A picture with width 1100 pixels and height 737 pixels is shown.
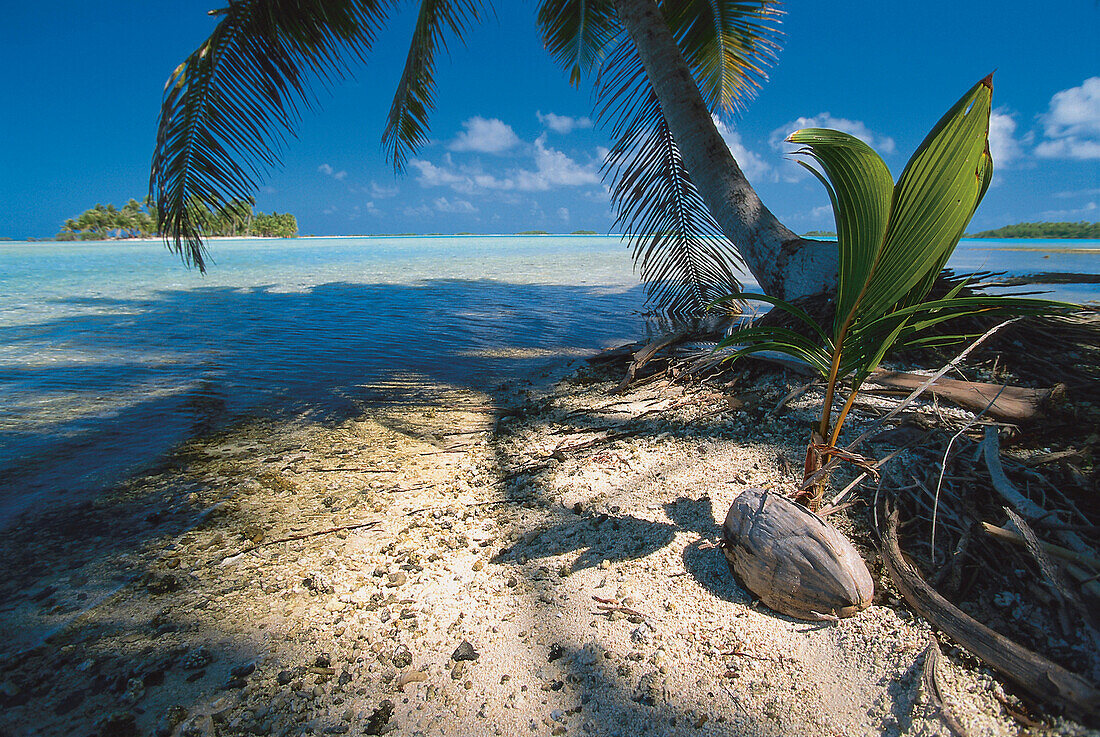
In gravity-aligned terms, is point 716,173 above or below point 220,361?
above

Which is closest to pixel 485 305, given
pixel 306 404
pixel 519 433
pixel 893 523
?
pixel 306 404

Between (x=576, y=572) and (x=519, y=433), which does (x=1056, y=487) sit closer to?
(x=576, y=572)

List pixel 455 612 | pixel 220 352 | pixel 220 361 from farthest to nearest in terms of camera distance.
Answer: pixel 220 352, pixel 220 361, pixel 455 612

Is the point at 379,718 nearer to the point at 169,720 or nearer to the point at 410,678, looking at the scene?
the point at 410,678

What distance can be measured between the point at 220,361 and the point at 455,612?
531 cm

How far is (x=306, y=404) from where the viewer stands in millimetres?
4211

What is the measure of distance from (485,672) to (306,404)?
342 cm

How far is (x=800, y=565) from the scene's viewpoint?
1.42 metres

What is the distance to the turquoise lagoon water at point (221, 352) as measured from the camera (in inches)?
137

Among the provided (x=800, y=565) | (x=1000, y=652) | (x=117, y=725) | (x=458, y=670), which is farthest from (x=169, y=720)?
(x=1000, y=652)

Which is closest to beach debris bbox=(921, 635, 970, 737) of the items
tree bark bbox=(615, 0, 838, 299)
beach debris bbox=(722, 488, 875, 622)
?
beach debris bbox=(722, 488, 875, 622)

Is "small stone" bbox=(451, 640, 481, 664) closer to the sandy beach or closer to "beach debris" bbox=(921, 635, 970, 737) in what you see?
the sandy beach

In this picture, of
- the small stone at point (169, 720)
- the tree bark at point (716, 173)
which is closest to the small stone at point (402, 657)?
the small stone at point (169, 720)

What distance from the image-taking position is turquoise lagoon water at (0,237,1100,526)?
137 inches
